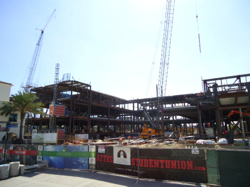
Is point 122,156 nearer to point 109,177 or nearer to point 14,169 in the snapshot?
point 109,177

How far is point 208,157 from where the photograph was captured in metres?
8.45

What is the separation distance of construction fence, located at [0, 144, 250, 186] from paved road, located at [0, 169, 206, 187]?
43cm

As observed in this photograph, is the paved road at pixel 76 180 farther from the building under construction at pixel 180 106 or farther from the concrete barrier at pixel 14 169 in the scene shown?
the building under construction at pixel 180 106

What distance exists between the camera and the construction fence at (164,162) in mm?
7863

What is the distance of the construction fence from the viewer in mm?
7863

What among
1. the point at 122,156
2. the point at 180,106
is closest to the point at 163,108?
the point at 180,106

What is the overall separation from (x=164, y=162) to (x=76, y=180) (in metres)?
5.15

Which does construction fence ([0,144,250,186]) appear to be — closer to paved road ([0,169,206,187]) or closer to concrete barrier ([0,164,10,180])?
paved road ([0,169,206,187])

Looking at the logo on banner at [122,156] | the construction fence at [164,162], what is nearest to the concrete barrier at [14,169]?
the construction fence at [164,162]

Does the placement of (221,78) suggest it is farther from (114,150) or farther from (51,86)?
(51,86)

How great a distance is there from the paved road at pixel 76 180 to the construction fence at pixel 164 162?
43cm

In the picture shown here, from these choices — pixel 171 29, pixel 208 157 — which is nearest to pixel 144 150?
pixel 208 157

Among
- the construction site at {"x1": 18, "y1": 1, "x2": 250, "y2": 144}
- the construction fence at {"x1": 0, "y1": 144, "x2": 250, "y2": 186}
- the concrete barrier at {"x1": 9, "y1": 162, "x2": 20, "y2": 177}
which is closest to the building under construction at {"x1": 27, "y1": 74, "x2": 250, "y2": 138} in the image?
the construction site at {"x1": 18, "y1": 1, "x2": 250, "y2": 144}

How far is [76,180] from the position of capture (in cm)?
1023
